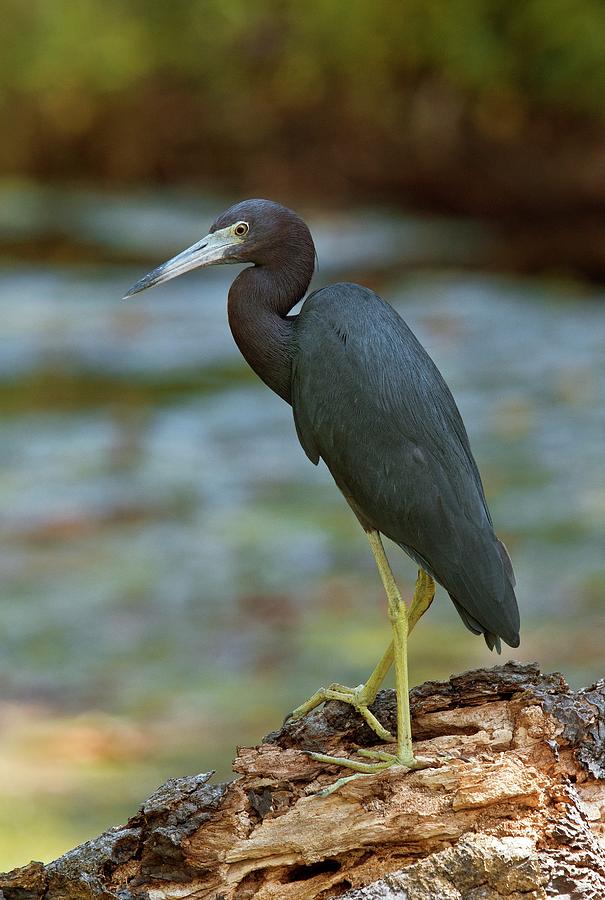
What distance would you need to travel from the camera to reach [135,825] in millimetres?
2713

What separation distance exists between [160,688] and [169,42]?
1180cm

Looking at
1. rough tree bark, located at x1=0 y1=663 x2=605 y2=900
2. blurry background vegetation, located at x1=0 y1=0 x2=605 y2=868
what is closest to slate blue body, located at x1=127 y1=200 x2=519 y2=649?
rough tree bark, located at x1=0 y1=663 x2=605 y2=900

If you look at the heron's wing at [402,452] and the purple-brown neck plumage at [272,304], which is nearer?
the heron's wing at [402,452]

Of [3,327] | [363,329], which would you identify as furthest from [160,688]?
[3,327]

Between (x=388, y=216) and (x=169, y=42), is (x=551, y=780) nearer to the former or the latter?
(x=388, y=216)

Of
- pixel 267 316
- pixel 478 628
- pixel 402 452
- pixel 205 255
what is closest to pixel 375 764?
pixel 478 628

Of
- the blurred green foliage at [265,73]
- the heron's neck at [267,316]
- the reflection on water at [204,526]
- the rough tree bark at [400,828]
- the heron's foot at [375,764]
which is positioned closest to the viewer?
the rough tree bark at [400,828]

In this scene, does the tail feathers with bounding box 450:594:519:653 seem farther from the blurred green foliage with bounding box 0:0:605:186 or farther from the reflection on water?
the blurred green foliage with bounding box 0:0:605:186

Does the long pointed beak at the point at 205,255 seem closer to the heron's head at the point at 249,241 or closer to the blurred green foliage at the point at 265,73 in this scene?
the heron's head at the point at 249,241

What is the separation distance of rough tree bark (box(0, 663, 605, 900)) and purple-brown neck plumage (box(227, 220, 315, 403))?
90cm

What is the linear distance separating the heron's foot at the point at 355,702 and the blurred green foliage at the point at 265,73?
39.3 feet

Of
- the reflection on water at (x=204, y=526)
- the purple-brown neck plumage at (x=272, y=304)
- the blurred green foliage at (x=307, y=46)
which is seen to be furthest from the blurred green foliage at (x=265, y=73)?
the purple-brown neck plumage at (x=272, y=304)

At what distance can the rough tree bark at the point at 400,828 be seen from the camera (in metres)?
2.54

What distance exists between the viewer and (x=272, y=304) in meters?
2.95
